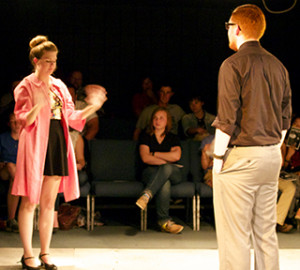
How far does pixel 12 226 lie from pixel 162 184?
139 cm

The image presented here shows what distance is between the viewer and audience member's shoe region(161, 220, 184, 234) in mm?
4824

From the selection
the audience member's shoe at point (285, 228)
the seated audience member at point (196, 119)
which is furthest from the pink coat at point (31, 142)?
the seated audience member at point (196, 119)

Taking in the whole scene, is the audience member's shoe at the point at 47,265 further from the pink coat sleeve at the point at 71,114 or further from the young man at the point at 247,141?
the young man at the point at 247,141

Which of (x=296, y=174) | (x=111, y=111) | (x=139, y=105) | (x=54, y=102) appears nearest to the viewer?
(x=54, y=102)

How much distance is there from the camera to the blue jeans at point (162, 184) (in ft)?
16.2

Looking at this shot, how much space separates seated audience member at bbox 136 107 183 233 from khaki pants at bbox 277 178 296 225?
0.95 metres

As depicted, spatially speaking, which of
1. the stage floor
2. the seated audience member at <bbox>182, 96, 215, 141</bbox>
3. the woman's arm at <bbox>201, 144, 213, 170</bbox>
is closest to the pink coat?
the stage floor

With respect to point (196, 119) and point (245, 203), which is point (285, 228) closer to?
point (196, 119)

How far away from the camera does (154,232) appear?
4910mm

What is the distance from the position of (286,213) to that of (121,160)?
5.49 feet

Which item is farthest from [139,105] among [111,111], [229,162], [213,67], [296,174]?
[229,162]

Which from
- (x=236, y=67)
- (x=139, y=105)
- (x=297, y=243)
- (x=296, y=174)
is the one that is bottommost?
(x=297, y=243)

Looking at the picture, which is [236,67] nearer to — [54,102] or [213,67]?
[54,102]

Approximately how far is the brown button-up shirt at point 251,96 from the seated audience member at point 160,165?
2313 mm
